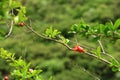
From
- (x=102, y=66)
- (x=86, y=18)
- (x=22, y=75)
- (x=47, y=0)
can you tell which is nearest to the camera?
(x=22, y=75)

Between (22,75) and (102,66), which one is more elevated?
(22,75)

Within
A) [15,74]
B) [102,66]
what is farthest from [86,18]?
[15,74]

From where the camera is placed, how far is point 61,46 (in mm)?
13844

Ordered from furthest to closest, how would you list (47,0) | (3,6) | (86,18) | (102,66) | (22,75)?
(47,0), (86,18), (102,66), (22,75), (3,6)

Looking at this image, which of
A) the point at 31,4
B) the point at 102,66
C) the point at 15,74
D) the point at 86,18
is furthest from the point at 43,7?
the point at 15,74

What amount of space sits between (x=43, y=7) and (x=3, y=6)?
2162cm

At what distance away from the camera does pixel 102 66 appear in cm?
1344

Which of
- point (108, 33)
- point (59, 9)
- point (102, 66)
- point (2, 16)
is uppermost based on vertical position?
point (2, 16)

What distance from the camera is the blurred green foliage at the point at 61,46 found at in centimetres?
1291

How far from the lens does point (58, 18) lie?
2112 centimetres

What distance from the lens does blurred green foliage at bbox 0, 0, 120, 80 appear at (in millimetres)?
12914

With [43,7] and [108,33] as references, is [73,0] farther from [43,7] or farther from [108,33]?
[108,33]

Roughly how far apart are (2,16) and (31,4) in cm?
2214

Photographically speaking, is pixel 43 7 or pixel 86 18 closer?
pixel 86 18
